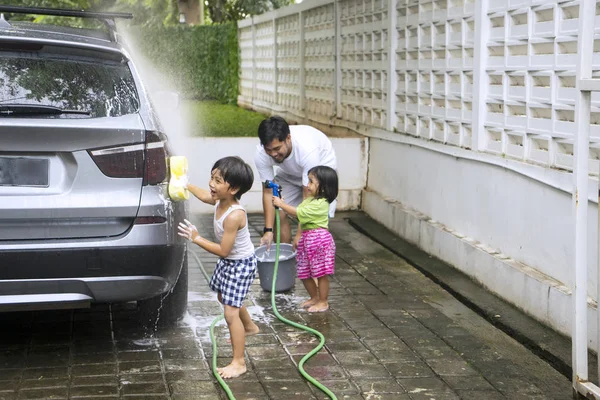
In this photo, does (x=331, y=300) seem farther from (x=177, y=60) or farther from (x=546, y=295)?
(x=177, y=60)

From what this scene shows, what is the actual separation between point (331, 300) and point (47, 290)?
2468mm

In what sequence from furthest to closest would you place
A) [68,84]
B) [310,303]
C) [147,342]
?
[310,303] → [147,342] → [68,84]

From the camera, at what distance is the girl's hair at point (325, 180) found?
6293 mm

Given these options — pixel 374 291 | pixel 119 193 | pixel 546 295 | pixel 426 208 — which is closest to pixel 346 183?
pixel 426 208

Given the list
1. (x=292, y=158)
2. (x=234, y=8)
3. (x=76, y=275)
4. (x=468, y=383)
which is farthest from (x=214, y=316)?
(x=234, y=8)

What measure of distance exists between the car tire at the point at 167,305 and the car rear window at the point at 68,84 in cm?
118

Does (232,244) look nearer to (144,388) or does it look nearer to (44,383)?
(144,388)

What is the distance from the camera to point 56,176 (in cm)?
491

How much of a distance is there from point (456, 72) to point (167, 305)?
11.3 ft

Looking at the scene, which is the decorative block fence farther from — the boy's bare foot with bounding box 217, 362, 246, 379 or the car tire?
the car tire

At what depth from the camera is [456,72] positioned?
7.93 metres

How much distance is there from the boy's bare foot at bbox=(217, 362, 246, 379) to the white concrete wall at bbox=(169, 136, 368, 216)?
531 centimetres

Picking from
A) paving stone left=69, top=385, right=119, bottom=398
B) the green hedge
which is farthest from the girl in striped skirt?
the green hedge

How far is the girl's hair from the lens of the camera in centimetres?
629
